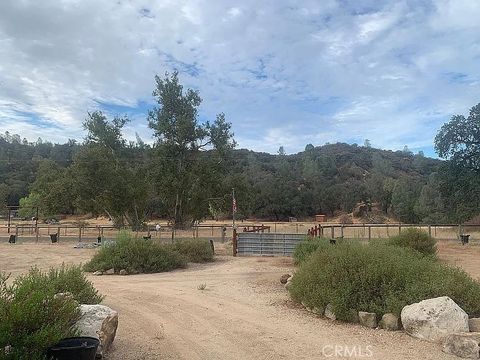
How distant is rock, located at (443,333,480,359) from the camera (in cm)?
666

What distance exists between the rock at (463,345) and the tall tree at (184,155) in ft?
119

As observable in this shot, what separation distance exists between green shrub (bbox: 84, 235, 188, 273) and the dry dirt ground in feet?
5.59

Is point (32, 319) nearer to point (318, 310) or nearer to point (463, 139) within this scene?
point (318, 310)

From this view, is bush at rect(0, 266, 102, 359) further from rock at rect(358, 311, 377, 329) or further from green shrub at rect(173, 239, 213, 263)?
green shrub at rect(173, 239, 213, 263)

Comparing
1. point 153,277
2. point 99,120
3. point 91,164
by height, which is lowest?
point 153,277

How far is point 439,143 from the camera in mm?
34406

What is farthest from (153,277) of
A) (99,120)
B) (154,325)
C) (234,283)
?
(99,120)

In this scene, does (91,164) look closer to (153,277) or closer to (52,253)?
(52,253)

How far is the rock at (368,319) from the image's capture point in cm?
844

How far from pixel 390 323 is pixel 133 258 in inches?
453

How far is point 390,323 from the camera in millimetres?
8234

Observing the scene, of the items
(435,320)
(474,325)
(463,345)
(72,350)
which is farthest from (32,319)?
(474,325)

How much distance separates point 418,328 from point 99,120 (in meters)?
47.4

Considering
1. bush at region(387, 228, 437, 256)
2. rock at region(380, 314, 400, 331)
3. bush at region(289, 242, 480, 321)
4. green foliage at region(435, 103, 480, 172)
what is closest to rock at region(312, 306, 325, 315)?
bush at region(289, 242, 480, 321)
